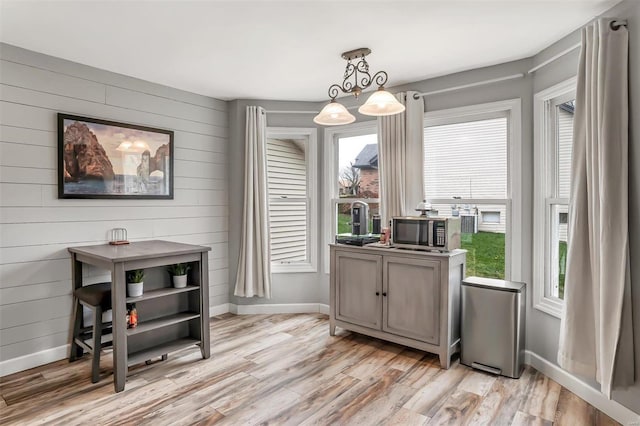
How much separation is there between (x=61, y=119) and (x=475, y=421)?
371 cm

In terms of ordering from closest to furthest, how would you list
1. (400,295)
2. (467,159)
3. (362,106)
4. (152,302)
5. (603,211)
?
(603,211) < (362,106) < (152,302) < (400,295) < (467,159)

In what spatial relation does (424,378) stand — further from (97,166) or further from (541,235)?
(97,166)

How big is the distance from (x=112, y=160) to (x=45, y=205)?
2.11 feet

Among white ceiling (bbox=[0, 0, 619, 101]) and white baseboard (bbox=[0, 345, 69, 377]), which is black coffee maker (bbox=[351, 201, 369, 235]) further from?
white baseboard (bbox=[0, 345, 69, 377])

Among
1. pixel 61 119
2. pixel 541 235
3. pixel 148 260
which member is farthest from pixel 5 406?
pixel 541 235

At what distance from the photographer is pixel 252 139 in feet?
13.9

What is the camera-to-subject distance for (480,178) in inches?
135

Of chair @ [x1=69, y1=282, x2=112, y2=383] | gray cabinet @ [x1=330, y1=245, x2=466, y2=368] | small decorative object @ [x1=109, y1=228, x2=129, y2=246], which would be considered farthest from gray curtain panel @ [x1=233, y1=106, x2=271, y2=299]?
chair @ [x1=69, y1=282, x2=112, y2=383]

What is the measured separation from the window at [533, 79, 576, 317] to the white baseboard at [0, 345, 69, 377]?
3.87m

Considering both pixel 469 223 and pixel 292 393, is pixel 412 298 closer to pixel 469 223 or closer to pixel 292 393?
pixel 469 223

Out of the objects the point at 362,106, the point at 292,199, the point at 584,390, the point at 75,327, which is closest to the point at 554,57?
the point at 362,106

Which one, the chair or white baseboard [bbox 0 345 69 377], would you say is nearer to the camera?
the chair

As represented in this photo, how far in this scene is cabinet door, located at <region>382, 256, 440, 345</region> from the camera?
308 cm

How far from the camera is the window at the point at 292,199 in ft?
14.7
